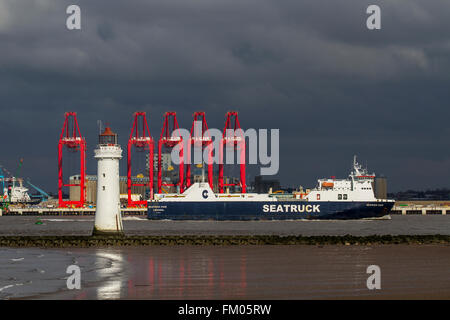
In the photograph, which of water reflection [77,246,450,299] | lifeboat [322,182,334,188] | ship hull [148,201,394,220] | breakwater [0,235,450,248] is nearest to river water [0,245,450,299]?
water reflection [77,246,450,299]

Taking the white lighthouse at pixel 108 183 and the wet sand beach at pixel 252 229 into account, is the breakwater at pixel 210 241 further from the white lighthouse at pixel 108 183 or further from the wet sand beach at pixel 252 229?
the wet sand beach at pixel 252 229

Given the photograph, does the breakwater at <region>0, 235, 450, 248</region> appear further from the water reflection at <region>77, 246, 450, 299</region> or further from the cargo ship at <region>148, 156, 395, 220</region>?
the cargo ship at <region>148, 156, 395, 220</region>

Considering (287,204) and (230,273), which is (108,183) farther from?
(287,204)

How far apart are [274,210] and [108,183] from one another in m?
62.0

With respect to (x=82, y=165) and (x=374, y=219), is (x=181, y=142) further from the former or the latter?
(x=374, y=219)

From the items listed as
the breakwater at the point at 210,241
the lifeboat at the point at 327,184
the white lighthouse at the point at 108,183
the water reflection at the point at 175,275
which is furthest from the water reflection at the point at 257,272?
the lifeboat at the point at 327,184

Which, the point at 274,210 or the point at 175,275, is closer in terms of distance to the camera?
the point at 175,275

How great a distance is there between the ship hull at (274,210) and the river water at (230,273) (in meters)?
60.6

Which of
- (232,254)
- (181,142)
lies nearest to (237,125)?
(181,142)

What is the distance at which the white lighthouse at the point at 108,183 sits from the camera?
3897 cm

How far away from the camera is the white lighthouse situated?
128 ft

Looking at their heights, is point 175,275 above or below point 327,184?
below

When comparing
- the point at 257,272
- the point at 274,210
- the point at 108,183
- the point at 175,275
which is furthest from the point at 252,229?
the point at 175,275

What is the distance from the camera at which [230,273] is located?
2316 centimetres
